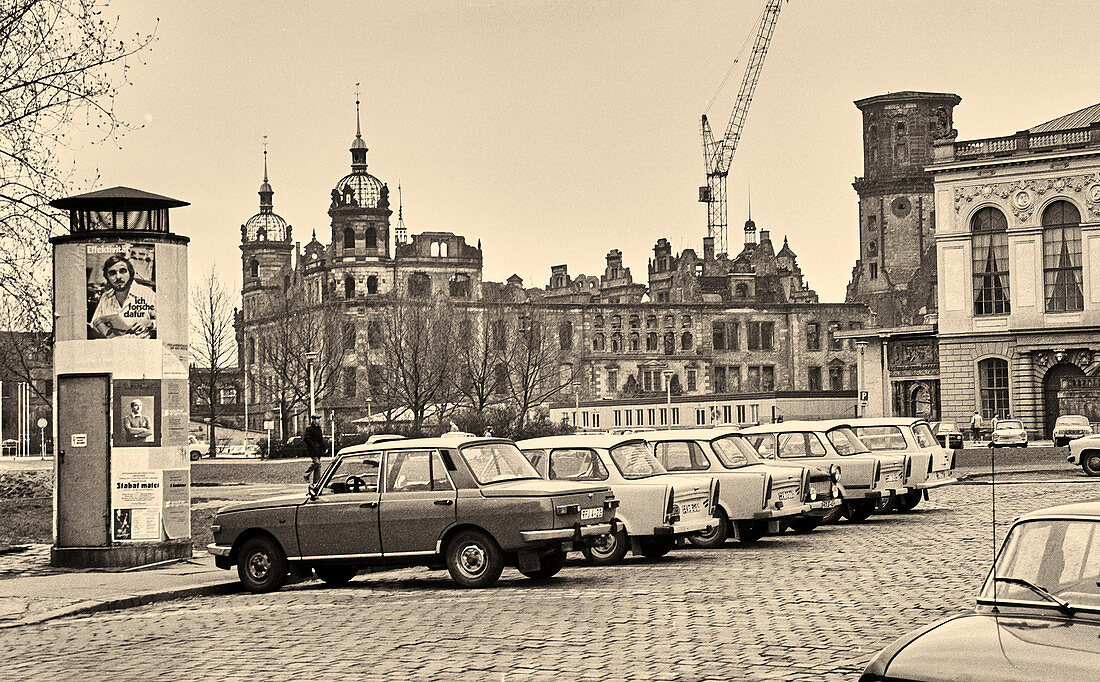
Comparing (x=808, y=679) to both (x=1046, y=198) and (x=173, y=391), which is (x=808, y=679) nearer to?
(x=173, y=391)

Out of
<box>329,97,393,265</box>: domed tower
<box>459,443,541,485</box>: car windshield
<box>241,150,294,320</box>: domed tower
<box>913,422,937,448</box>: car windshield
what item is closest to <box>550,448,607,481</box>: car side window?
<box>459,443,541,485</box>: car windshield

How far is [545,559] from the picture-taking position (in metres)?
18.7

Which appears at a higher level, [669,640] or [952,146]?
[952,146]

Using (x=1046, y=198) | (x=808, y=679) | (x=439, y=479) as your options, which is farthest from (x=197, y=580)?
(x=1046, y=198)

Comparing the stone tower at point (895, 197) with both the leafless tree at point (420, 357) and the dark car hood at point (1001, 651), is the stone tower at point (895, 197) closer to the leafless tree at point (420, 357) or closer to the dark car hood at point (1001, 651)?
the leafless tree at point (420, 357)

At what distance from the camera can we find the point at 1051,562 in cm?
790

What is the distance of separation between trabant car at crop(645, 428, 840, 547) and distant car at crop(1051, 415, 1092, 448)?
1647 inches

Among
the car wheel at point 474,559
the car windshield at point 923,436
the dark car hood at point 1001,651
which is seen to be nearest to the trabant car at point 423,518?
the car wheel at point 474,559

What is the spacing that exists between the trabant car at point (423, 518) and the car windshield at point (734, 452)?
5360mm

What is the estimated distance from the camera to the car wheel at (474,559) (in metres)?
18.0

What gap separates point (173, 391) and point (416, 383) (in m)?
63.6

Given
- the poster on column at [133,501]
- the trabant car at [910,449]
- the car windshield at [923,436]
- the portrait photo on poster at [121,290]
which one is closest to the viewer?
the poster on column at [133,501]

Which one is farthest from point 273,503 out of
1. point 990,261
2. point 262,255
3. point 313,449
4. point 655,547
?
point 262,255

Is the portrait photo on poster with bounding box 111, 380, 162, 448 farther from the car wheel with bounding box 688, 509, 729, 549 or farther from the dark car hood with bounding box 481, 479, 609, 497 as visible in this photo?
the car wheel with bounding box 688, 509, 729, 549
